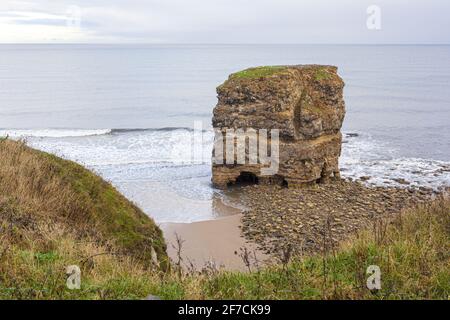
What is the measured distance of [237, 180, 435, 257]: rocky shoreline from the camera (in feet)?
72.2

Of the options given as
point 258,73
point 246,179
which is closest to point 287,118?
point 258,73

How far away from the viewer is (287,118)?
103 feet

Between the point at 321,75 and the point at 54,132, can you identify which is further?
the point at 54,132

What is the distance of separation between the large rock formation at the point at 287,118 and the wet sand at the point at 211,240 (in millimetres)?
A: 6557

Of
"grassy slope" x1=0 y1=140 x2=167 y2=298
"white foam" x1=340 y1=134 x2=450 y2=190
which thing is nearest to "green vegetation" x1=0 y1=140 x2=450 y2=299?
"grassy slope" x1=0 y1=140 x2=167 y2=298

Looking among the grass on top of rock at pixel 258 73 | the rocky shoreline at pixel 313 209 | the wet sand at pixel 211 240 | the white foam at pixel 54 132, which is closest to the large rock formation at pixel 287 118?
the grass on top of rock at pixel 258 73

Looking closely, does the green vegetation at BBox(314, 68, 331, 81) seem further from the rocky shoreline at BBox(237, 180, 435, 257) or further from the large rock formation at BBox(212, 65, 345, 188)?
the rocky shoreline at BBox(237, 180, 435, 257)

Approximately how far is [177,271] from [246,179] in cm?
2615

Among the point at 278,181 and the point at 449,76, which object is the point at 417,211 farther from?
the point at 449,76

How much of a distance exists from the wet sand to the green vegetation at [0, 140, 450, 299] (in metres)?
9.73

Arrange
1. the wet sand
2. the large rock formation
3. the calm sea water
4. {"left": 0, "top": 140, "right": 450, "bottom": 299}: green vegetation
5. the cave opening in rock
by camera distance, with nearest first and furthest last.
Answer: {"left": 0, "top": 140, "right": 450, "bottom": 299}: green vegetation < the wet sand < the large rock formation < the cave opening in rock < the calm sea water

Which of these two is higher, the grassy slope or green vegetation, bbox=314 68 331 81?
green vegetation, bbox=314 68 331 81

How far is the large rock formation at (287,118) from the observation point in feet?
103

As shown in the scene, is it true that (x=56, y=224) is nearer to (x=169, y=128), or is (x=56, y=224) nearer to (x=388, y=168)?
(x=388, y=168)
